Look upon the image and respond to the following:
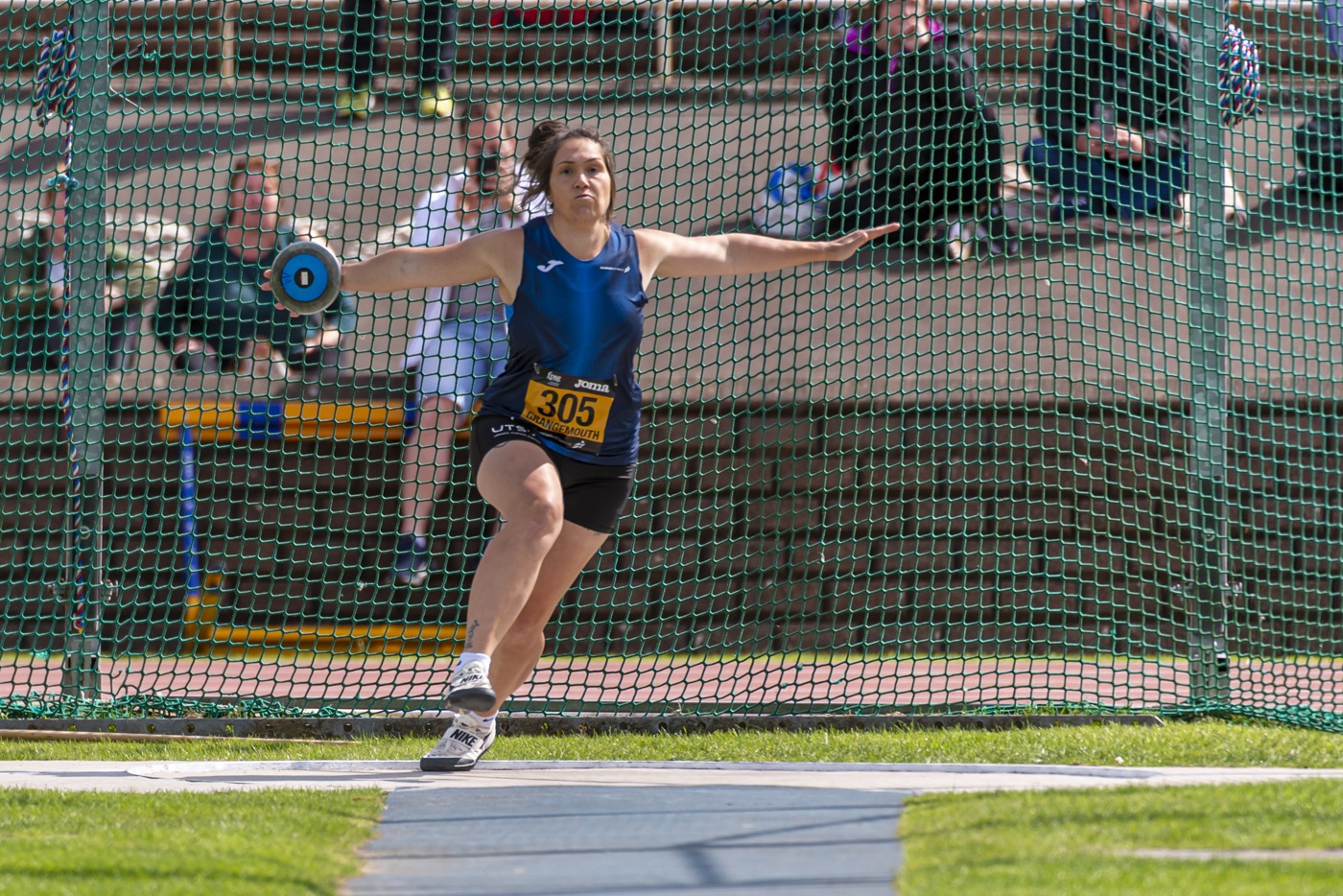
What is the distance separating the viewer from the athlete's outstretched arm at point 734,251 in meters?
5.16

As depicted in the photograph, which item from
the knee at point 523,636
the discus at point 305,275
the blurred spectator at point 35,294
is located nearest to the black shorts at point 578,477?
the knee at point 523,636

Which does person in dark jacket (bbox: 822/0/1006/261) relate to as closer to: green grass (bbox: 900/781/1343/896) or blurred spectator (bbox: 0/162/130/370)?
green grass (bbox: 900/781/1343/896)

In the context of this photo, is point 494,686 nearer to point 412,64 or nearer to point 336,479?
point 336,479

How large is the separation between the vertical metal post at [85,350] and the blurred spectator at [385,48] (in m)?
1.33

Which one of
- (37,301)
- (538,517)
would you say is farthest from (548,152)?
(37,301)

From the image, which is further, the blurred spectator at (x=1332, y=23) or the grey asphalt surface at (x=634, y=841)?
the blurred spectator at (x=1332, y=23)

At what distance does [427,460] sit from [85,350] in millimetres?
1737

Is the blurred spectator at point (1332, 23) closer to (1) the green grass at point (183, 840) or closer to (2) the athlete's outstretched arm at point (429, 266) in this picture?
(2) the athlete's outstretched arm at point (429, 266)

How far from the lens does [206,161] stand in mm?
8664

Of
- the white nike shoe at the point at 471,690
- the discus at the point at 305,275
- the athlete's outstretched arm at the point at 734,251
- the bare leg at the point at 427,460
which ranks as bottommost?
the white nike shoe at the point at 471,690

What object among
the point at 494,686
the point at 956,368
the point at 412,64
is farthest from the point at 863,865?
the point at 412,64

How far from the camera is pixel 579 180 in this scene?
492cm

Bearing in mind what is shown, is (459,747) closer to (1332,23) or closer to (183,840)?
(183,840)

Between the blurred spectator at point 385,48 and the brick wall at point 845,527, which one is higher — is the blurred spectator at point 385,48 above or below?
above
